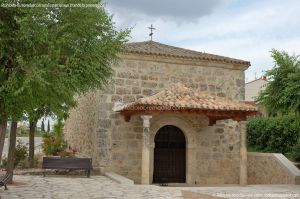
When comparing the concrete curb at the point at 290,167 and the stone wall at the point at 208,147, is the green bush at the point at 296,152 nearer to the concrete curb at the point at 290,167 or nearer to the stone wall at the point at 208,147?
the concrete curb at the point at 290,167

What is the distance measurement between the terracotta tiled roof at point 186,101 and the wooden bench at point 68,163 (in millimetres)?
2067

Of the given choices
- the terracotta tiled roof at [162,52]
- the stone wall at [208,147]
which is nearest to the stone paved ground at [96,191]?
the stone wall at [208,147]

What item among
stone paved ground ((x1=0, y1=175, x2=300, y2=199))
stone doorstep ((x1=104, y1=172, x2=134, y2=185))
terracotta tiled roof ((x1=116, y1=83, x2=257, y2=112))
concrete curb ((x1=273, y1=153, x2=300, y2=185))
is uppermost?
terracotta tiled roof ((x1=116, y1=83, x2=257, y2=112))

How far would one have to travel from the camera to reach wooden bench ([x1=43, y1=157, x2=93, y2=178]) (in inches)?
490

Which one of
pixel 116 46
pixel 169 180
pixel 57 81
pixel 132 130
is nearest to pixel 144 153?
pixel 132 130

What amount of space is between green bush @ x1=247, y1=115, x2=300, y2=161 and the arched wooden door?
4.92m

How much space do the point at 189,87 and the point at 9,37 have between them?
9104 mm

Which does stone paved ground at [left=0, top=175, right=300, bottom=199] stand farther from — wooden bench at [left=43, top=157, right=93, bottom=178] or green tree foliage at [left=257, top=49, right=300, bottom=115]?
green tree foliage at [left=257, top=49, right=300, bottom=115]

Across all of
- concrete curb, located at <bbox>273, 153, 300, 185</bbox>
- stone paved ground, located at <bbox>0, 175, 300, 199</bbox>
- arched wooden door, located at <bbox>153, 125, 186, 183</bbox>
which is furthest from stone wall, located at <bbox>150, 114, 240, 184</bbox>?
stone paved ground, located at <bbox>0, 175, 300, 199</bbox>

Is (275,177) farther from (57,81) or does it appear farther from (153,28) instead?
(57,81)

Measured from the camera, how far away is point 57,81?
7066 millimetres

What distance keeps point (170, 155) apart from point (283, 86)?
4.83 metres

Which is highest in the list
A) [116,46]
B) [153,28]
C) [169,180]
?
[153,28]

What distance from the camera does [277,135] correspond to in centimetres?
1745
